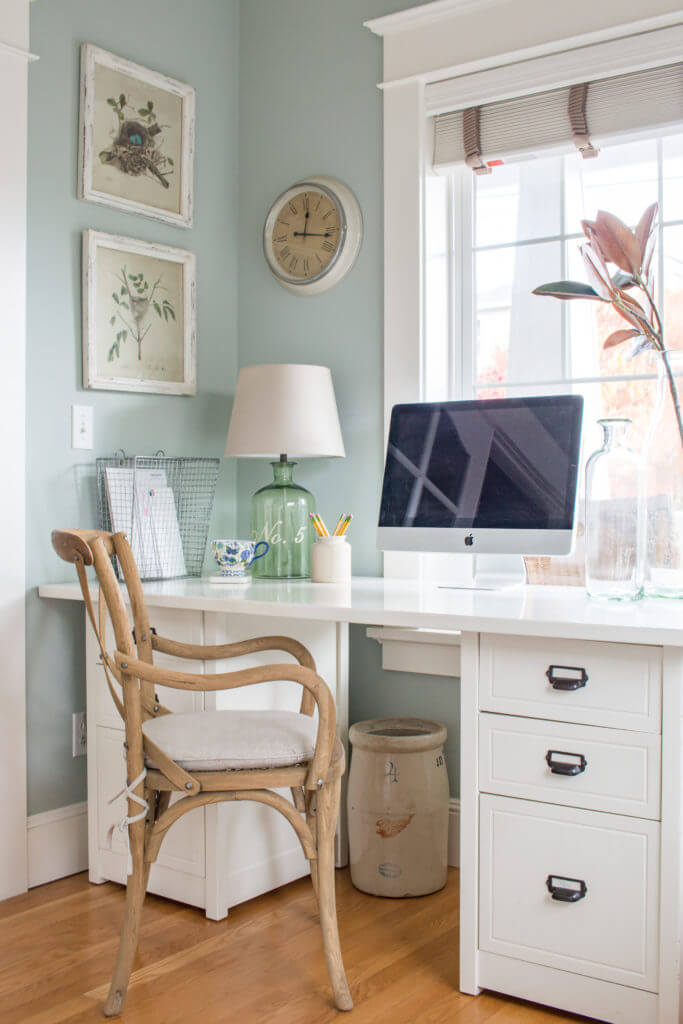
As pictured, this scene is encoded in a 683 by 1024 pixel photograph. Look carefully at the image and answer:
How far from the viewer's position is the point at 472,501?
7.38 feet

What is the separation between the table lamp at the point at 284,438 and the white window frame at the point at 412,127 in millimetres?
199

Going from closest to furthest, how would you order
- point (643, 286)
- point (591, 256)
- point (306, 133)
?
point (643, 286)
point (591, 256)
point (306, 133)

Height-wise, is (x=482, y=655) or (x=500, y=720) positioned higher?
(x=482, y=655)

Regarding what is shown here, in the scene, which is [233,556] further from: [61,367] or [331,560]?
[61,367]

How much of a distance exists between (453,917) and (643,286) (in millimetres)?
1448

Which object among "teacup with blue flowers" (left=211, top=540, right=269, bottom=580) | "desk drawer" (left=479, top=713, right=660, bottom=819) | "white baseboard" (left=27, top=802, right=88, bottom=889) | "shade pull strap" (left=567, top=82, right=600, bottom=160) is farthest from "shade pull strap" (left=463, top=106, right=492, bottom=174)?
"white baseboard" (left=27, top=802, right=88, bottom=889)

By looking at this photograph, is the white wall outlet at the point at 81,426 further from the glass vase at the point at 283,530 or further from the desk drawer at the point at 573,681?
the desk drawer at the point at 573,681

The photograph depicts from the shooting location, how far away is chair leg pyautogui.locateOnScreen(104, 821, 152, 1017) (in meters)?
1.78

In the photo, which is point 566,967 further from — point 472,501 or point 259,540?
point 259,540

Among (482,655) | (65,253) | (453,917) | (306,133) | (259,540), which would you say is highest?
(306,133)

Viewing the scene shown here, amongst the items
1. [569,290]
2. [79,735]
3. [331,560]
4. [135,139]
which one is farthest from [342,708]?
[135,139]

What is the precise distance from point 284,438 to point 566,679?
1.09 meters

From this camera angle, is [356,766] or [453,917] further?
[356,766]

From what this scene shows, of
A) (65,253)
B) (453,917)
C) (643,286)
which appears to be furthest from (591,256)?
(453,917)
